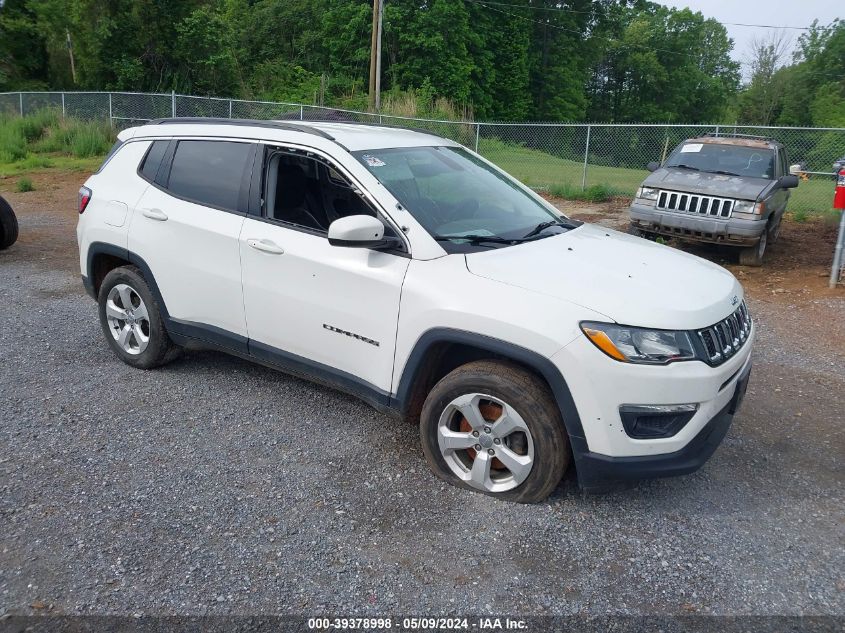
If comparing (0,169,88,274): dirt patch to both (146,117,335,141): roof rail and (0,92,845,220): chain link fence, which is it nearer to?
(146,117,335,141): roof rail

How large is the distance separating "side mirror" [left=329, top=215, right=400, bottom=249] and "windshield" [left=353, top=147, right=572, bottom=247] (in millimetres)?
283

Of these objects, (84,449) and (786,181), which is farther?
(786,181)

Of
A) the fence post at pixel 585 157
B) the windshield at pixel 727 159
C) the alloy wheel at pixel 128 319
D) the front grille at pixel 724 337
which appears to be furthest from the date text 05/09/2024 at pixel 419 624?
the fence post at pixel 585 157

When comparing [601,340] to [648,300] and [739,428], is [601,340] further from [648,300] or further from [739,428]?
[739,428]

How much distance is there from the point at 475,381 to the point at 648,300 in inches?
34.6

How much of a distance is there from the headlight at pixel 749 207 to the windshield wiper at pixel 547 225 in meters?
5.33

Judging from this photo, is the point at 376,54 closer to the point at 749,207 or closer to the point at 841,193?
the point at 749,207

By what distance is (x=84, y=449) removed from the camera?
396cm

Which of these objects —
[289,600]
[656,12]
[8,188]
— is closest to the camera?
[289,600]

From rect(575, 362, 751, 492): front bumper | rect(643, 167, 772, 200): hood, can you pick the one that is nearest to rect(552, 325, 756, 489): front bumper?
rect(575, 362, 751, 492): front bumper

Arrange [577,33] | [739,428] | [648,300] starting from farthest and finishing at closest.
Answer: [577,33], [739,428], [648,300]

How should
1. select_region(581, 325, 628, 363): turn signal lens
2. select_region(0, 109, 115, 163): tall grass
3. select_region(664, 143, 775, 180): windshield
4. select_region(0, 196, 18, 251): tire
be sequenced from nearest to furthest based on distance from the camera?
select_region(581, 325, 628, 363): turn signal lens < select_region(0, 196, 18, 251): tire < select_region(664, 143, 775, 180): windshield < select_region(0, 109, 115, 163): tall grass

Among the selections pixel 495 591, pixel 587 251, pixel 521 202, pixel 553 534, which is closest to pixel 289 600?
pixel 495 591

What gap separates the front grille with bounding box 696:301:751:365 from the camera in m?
3.23
